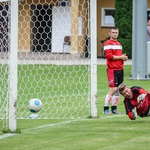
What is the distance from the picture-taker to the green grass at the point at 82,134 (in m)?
10.6

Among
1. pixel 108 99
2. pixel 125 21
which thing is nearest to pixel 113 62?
pixel 108 99

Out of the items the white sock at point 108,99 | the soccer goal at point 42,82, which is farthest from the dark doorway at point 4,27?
the white sock at point 108,99

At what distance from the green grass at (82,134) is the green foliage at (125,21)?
2496cm

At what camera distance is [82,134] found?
11.9 m

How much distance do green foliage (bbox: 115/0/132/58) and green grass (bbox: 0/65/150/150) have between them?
25.0 metres

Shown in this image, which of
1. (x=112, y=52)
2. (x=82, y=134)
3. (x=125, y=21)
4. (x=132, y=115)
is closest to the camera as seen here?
(x=82, y=134)

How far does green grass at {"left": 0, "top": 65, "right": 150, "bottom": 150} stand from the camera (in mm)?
10625

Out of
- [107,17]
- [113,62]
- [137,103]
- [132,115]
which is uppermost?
[107,17]

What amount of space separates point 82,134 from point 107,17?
108ft

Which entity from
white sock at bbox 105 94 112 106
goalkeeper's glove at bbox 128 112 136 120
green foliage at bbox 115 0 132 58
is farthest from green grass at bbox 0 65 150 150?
green foliage at bbox 115 0 132 58

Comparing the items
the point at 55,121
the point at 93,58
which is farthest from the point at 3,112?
the point at 93,58

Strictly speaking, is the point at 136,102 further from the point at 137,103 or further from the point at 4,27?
the point at 4,27

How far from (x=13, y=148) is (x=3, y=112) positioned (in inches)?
138

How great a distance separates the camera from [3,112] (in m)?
14.0
